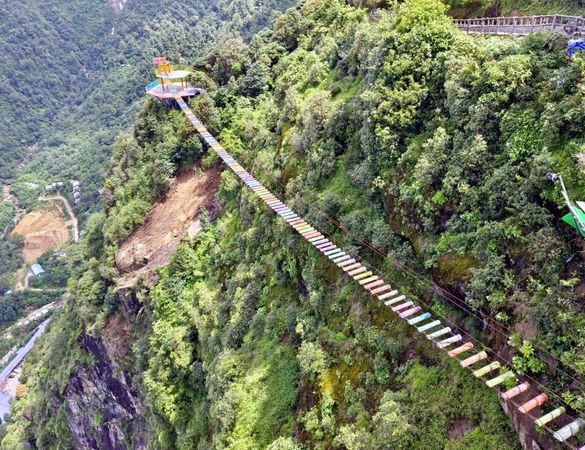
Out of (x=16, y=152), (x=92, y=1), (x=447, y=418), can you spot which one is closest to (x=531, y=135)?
(x=447, y=418)

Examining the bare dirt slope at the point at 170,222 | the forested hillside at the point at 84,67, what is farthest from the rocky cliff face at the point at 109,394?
the forested hillside at the point at 84,67

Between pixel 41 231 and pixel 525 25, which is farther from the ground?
pixel 525 25

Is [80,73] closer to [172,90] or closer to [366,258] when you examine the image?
[172,90]

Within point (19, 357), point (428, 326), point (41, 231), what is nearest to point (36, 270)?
point (41, 231)

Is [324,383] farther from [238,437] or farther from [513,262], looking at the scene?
[513,262]

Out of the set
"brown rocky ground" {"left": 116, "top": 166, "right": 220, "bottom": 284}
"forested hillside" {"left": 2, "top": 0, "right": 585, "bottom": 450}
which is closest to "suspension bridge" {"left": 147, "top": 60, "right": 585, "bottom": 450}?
"forested hillside" {"left": 2, "top": 0, "right": 585, "bottom": 450}

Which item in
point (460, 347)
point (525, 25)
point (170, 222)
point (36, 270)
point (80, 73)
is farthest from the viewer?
point (80, 73)

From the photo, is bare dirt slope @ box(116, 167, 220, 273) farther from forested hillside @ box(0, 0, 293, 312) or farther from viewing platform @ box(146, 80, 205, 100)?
forested hillside @ box(0, 0, 293, 312)
